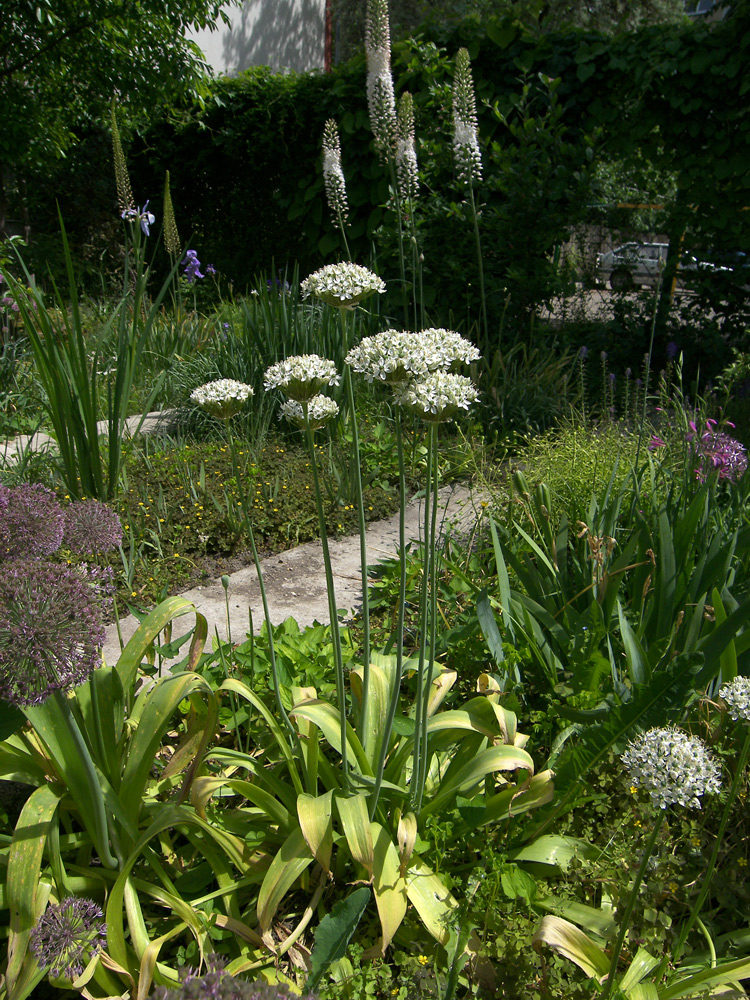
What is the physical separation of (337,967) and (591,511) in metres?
1.61

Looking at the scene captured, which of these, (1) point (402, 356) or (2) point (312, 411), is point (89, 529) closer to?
(2) point (312, 411)

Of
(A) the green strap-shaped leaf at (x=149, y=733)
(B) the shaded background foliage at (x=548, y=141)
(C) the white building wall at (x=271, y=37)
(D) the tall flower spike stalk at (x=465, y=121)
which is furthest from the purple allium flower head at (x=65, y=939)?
(C) the white building wall at (x=271, y=37)

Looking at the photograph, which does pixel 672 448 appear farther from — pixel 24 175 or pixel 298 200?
pixel 24 175

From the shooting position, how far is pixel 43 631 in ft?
3.63

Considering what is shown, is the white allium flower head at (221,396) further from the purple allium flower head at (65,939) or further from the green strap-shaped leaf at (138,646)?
the purple allium flower head at (65,939)

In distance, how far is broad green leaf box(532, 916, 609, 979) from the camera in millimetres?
1380

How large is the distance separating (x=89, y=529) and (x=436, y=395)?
2.60 feet

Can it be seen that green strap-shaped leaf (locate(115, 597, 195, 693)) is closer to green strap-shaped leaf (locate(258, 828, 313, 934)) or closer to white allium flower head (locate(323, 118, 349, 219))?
green strap-shaped leaf (locate(258, 828, 313, 934))

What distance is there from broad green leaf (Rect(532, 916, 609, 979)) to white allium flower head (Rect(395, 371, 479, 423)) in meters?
1.02

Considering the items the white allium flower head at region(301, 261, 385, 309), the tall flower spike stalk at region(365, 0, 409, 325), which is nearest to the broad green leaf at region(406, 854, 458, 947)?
the white allium flower head at region(301, 261, 385, 309)

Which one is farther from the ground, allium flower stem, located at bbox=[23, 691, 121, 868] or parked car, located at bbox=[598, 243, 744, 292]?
parked car, located at bbox=[598, 243, 744, 292]

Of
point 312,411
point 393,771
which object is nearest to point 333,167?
point 312,411

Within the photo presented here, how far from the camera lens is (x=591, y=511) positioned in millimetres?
2463

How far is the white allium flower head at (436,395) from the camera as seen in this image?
1.29 m
